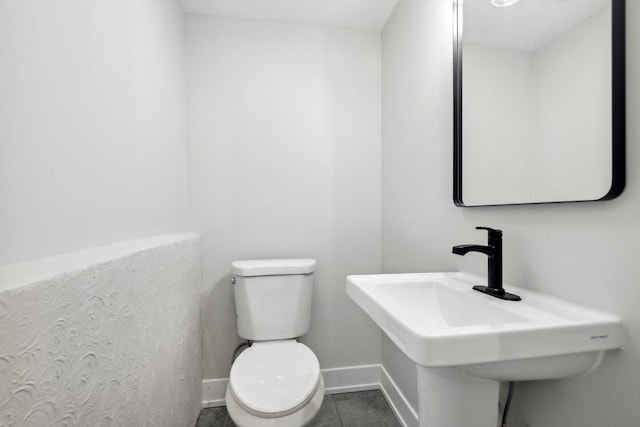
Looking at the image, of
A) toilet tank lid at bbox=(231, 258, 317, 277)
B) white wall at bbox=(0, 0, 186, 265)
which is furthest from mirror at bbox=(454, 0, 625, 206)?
white wall at bbox=(0, 0, 186, 265)

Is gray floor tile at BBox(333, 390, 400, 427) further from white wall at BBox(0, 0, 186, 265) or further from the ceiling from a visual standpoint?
the ceiling

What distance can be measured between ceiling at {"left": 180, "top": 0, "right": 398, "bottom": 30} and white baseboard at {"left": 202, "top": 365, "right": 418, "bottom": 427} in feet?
6.87

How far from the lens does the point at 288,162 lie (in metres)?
1.78

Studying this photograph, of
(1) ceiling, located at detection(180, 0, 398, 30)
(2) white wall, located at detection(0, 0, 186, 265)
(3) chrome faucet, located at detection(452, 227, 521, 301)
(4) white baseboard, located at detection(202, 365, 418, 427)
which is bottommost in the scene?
(4) white baseboard, located at detection(202, 365, 418, 427)

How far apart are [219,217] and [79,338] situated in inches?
43.6

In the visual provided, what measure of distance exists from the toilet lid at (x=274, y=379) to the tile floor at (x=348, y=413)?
42 cm

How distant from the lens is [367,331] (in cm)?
188

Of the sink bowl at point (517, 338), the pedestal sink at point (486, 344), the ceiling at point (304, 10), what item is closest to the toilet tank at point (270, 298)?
the pedestal sink at point (486, 344)

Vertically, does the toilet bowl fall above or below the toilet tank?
below

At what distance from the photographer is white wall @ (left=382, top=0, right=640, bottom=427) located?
607 millimetres

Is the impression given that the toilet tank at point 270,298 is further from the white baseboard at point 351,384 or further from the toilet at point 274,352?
the white baseboard at point 351,384

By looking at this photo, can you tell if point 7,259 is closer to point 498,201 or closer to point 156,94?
point 156,94

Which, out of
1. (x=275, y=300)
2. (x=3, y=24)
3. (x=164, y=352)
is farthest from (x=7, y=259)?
(x=275, y=300)

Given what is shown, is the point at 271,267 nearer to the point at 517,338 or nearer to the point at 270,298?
the point at 270,298
